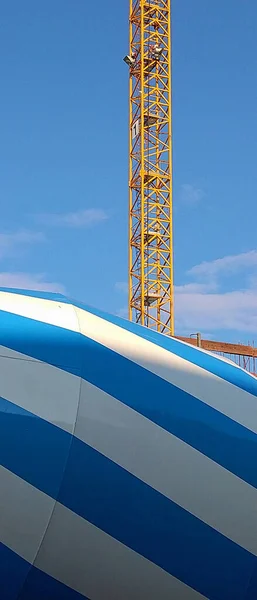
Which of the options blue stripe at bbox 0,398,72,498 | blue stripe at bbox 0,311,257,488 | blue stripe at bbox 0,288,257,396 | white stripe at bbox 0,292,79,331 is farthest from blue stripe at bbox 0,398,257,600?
blue stripe at bbox 0,288,257,396

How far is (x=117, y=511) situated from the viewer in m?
5.18

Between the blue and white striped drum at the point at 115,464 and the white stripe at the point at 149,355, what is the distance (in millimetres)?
11

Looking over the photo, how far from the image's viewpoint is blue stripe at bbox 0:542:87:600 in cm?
495

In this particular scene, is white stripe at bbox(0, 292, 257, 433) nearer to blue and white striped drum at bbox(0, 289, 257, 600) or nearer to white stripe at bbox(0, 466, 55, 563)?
blue and white striped drum at bbox(0, 289, 257, 600)

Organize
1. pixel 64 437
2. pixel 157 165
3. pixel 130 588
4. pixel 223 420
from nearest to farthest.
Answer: pixel 64 437 < pixel 130 588 < pixel 223 420 < pixel 157 165

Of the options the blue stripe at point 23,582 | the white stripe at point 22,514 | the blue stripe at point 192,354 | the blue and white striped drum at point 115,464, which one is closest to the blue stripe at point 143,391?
the blue and white striped drum at point 115,464

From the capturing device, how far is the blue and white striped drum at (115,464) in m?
4.97

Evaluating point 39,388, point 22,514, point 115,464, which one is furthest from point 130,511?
point 39,388

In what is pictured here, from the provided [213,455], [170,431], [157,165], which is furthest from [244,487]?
[157,165]

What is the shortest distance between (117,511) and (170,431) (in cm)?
70

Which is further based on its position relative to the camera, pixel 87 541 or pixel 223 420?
pixel 223 420

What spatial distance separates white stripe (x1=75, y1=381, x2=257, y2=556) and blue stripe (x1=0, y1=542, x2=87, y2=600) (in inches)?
36.7

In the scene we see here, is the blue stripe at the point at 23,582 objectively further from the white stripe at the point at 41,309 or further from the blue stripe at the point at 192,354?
the blue stripe at the point at 192,354

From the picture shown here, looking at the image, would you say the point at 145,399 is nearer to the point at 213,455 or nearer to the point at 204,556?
the point at 213,455
